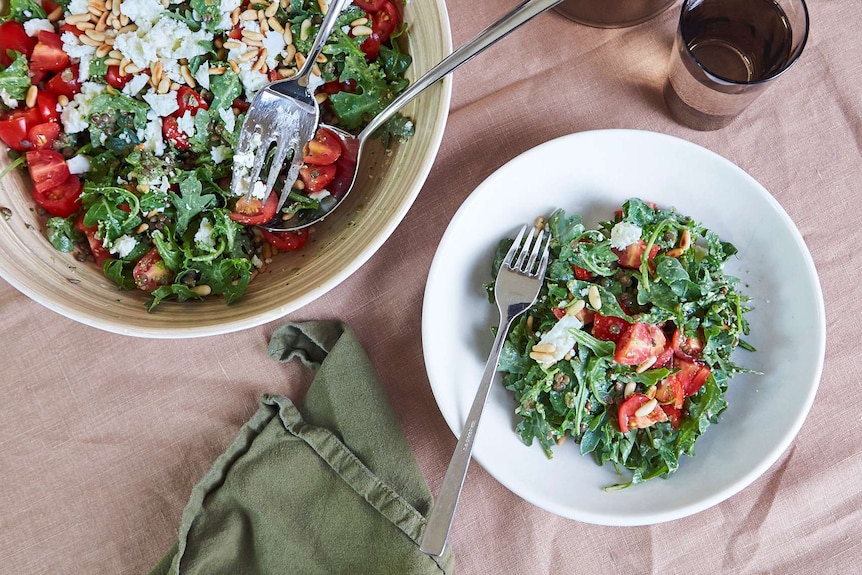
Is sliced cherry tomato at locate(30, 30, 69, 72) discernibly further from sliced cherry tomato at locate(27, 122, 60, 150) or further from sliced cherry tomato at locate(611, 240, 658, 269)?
sliced cherry tomato at locate(611, 240, 658, 269)

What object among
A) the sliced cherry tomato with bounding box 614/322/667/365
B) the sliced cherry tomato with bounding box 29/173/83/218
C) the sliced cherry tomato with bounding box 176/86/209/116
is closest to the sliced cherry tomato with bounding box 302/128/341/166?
the sliced cherry tomato with bounding box 176/86/209/116

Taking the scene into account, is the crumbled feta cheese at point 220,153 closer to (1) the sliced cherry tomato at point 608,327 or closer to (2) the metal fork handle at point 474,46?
(2) the metal fork handle at point 474,46

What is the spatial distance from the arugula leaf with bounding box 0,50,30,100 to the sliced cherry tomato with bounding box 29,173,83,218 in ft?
0.62

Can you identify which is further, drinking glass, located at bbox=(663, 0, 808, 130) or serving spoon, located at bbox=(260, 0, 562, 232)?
drinking glass, located at bbox=(663, 0, 808, 130)

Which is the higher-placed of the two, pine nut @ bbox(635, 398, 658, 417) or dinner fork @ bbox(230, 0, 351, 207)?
dinner fork @ bbox(230, 0, 351, 207)

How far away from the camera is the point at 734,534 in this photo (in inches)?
61.7

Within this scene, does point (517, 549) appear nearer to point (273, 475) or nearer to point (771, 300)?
point (273, 475)

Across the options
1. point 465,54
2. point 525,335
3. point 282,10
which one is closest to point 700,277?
point 525,335

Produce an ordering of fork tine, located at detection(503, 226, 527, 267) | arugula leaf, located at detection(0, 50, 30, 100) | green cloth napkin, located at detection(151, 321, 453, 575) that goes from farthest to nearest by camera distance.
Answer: green cloth napkin, located at detection(151, 321, 453, 575) → fork tine, located at detection(503, 226, 527, 267) → arugula leaf, located at detection(0, 50, 30, 100)

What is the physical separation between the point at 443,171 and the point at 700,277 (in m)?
0.62

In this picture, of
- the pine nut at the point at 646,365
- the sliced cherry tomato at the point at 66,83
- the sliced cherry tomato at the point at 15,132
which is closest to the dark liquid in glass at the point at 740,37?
the pine nut at the point at 646,365

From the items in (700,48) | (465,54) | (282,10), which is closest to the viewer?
(465,54)

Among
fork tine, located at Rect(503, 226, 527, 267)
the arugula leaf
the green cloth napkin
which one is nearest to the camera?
the arugula leaf

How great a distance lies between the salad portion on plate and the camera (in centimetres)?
135
